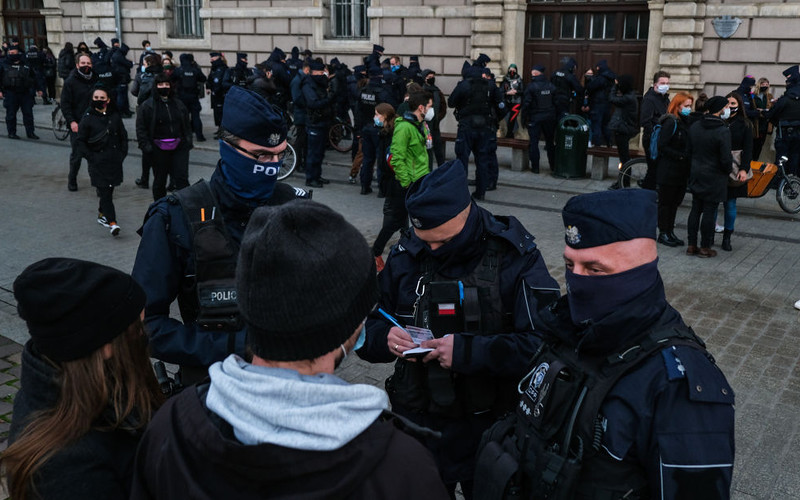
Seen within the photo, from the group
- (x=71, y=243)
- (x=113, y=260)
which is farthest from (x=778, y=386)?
(x=71, y=243)

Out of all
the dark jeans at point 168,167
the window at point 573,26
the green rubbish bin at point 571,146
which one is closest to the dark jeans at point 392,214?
the dark jeans at point 168,167

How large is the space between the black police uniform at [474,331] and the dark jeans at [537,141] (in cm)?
1088

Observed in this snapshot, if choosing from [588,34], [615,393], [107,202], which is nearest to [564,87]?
[588,34]

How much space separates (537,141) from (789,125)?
4066 millimetres

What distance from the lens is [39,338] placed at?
200 centimetres

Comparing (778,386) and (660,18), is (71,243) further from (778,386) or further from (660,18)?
(660,18)

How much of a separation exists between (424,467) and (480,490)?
0.94m

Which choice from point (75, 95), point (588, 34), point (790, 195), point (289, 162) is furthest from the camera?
point (588, 34)

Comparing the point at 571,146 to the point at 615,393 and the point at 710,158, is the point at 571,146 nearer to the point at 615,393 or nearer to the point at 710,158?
the point at 710,158

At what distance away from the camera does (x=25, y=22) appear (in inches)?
1057

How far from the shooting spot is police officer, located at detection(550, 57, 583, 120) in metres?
14.3

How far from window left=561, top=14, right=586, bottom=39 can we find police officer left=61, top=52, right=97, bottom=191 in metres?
9.97

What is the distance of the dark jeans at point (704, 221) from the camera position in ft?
27.7

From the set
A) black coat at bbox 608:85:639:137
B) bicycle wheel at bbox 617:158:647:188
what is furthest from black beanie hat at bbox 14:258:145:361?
black coat at bbox 608:85:639:137
